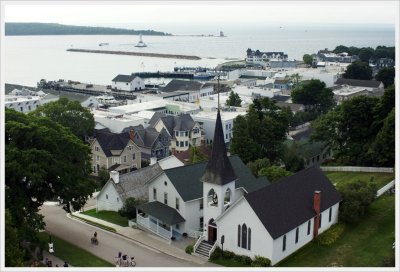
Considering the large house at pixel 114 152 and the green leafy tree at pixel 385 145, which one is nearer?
the green leafy tree at pixel 385 145

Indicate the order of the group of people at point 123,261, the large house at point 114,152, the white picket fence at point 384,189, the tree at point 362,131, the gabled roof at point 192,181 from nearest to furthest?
the group of people at point 123,261
the gabled roof at point 192,181
the white picket fence at point 384,189
the tree at point 362,131
the large house at point 114,152

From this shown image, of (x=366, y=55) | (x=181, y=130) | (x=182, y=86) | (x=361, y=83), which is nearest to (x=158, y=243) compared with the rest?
(x=181, y=130)

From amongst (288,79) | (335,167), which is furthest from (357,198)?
(288,79)

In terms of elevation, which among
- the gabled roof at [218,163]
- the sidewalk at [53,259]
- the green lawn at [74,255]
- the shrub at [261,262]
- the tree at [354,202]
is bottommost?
the green lawn at [74,255]

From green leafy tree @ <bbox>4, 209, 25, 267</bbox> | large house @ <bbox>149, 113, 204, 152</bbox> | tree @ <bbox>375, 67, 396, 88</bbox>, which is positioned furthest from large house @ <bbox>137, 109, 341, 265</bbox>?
tree @ <bbox>375, 67, 396, 88</bbox>

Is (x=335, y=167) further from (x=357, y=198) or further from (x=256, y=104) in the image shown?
(x=357, y=198)

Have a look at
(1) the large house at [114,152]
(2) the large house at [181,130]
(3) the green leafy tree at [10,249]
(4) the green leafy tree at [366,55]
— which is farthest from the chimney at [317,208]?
(4) the green leafy tree at [366,55]

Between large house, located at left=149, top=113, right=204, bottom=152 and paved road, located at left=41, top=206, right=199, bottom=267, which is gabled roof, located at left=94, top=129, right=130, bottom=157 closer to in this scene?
large house, located at left=149, top=113, right=204, bottom=152

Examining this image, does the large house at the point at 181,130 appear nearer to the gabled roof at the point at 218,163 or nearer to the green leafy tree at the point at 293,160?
the green leafy tree at the point at 293,160
